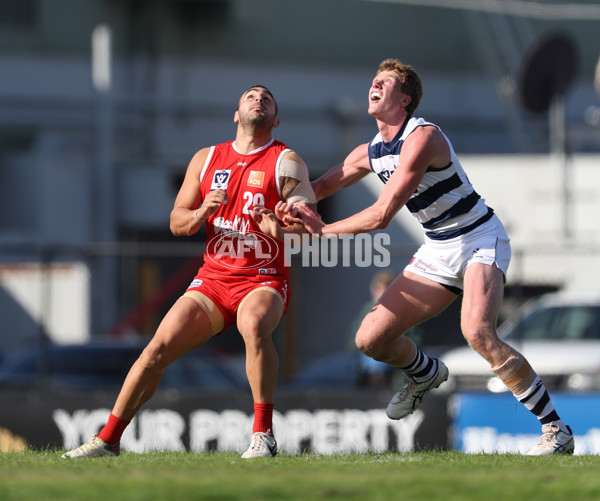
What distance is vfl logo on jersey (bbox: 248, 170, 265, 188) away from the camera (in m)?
7.20

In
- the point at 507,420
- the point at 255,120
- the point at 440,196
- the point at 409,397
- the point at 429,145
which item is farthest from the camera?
the point at 507,420

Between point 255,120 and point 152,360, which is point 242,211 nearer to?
point 255,120

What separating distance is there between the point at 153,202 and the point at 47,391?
10.3 meters

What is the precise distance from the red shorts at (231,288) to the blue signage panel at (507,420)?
502cm

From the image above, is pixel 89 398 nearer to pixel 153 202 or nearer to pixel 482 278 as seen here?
pixel 482 278

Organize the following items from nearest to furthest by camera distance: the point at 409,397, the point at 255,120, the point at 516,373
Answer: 1. the point at 255,120
2. the point at 516,373
3. the point at 409,397

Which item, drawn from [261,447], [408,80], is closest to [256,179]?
[408,80]

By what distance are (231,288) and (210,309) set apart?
0.62ft

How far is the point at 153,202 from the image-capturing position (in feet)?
73.8

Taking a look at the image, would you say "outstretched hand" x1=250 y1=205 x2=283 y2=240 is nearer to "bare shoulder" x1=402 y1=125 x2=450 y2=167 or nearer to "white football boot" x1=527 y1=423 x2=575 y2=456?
"bare shoulder" x1=402 y1=125 x2=450 y2=167

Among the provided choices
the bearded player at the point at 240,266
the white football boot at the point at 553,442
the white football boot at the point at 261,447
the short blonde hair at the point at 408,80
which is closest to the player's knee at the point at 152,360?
the bearded player at the point at 240,266

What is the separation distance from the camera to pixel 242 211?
7.19 metres

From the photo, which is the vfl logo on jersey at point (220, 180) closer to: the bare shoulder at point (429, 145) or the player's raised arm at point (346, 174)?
the player's raised arm at point (346, 174)

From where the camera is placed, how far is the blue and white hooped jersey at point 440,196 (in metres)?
7.36
